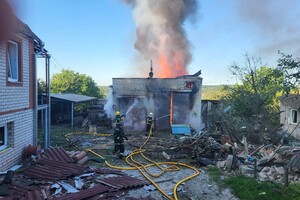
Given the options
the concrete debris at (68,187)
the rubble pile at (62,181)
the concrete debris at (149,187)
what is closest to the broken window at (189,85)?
the rubble pile at (62,181)

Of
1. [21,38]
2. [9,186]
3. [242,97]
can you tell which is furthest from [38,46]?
[242,97]

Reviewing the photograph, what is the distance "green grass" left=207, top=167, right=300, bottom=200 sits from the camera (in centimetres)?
595

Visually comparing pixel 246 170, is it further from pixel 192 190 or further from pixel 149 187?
pixel 149 187

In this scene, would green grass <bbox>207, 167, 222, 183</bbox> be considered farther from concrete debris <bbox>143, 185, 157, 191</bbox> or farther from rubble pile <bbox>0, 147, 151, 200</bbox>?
rubble pile <bbox>0, 147, 151, 200</bbox>

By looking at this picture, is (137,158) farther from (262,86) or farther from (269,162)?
(262,86)

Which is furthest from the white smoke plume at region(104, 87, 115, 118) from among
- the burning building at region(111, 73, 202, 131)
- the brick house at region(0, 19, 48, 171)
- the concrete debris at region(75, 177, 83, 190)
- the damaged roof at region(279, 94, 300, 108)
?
the damaged roof at region(279, 94, 300, 108)

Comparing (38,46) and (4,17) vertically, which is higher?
(38,46)

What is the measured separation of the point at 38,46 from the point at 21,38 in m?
1.71

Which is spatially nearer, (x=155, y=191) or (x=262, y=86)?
(x=155, y=191)

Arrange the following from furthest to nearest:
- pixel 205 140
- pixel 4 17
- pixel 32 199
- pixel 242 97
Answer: pixel 242 97
pixel 205 140
pixel 32 199
pixel 4 17

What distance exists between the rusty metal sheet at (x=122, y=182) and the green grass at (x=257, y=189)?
2422 millimetres

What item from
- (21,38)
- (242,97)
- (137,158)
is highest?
(21,38)

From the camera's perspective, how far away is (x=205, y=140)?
11258 millimetres

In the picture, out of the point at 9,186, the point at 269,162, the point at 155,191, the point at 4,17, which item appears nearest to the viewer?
the point at 4,17
